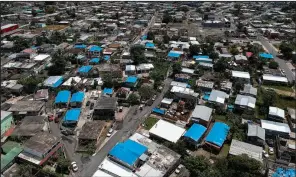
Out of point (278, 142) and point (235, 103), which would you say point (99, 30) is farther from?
point (278, 142)

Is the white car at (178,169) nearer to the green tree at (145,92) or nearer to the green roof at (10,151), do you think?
the green tree at (145,92)

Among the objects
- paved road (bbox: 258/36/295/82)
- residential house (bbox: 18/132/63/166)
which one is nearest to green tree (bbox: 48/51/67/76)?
residential house (bbox: 18/132/63/166)

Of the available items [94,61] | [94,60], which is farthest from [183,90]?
[94,60]

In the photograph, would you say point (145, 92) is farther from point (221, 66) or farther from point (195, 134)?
point (221, 66)

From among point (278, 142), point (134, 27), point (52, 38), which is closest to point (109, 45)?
point (52, 38)

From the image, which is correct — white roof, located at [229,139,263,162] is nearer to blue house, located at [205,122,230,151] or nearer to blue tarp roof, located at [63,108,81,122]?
blue house, located at [205,122,230,151]

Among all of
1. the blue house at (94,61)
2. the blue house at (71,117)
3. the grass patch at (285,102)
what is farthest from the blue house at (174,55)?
the blue house at (71,117)

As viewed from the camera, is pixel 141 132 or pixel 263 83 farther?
pixel 263 83
